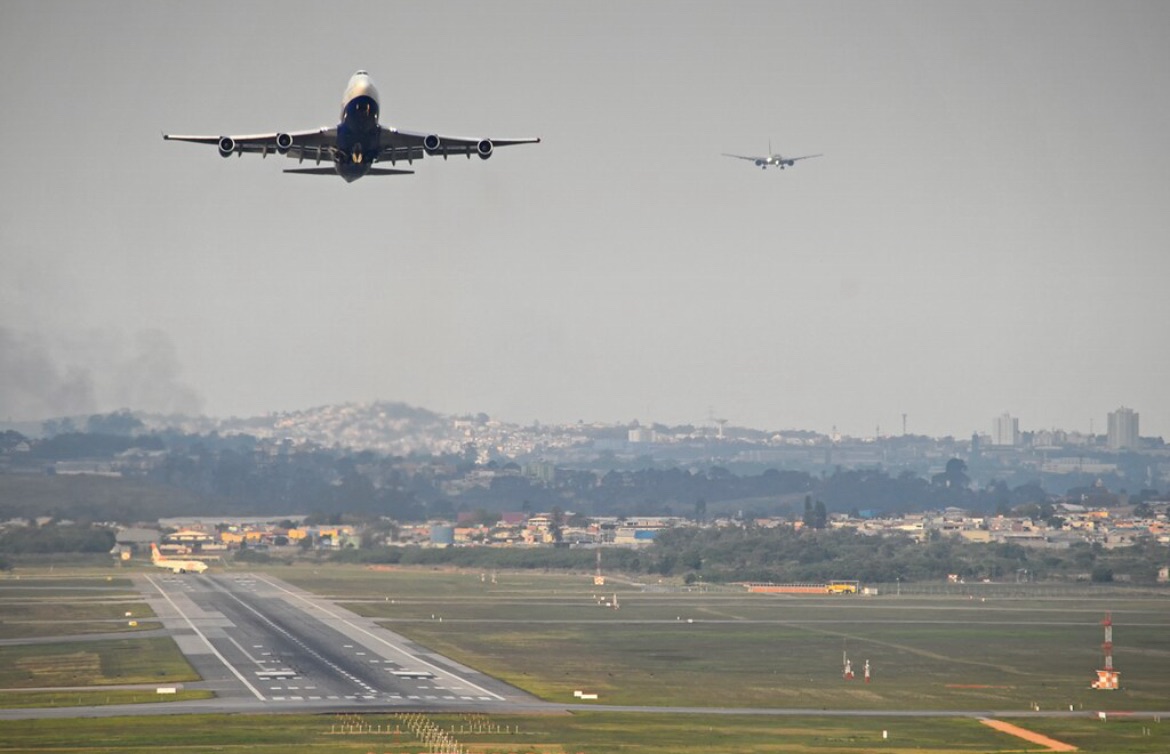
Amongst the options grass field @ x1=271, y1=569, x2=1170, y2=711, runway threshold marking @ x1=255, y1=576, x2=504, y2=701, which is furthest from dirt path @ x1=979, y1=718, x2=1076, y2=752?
runway threshold marking @ x1=255, y1=576, x2=504, y2=701

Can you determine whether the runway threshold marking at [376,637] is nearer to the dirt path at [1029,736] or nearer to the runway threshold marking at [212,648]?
the runway threshold marking at [212,648]

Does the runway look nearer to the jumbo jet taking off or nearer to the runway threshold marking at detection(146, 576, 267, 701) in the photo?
the runway threshold marking at detection(146, 576, 267, 701)

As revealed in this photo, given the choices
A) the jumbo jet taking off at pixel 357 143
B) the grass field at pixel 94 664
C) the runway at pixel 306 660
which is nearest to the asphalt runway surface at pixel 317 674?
the runway at pixel 306 660

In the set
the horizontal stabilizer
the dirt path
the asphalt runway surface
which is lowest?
the dirt path

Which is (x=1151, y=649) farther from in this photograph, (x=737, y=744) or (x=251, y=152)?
(x=251, y=152)

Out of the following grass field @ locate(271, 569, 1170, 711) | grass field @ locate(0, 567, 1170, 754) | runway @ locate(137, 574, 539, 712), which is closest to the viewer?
grass field @ locate(0, 567, 1170, 754)

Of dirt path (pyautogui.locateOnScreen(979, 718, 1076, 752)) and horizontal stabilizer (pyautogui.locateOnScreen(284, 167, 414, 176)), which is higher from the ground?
horizontal stabilizer (pyautogui.locateOnScreen(284, 167, 414, 176))

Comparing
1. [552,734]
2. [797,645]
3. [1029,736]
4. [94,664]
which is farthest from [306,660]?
[1029,736]
